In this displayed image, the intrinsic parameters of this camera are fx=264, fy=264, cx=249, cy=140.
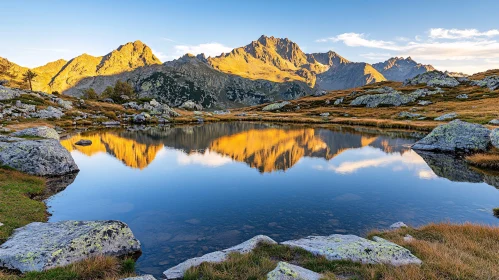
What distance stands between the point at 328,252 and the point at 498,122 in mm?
84156

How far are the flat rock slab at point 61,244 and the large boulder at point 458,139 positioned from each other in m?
57.4

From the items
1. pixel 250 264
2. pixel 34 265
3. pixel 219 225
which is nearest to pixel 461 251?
pixel 250 264

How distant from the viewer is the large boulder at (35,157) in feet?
102

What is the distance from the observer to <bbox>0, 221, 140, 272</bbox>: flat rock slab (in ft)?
40.3

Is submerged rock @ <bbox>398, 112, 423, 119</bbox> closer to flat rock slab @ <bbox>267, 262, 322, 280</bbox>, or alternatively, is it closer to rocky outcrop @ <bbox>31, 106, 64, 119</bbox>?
flat rock slab @ <bbox>267, 262, 322, 280</bbox>

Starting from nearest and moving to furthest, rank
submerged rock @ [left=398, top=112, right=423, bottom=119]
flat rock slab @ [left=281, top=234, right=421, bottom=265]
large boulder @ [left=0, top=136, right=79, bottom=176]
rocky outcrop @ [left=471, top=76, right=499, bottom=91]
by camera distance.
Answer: flat rock slab @ [left=281, top=234, right=421, bottom=265] → large boulder @ [left=0, top=136, right=79, bottom=176] → submerged rock @ [left=398, top=112, right=423, bottom=119] → rocky outcrop @ [left=471, top=76, right=499, bottom=91]

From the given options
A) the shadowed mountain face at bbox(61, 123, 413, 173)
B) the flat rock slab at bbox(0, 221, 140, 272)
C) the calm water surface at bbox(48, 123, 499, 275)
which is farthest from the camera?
the shadowed mountain face at bbox(61, 123, 413, 173)

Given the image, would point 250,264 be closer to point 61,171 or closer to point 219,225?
point 219,225

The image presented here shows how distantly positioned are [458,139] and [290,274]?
5598 cm

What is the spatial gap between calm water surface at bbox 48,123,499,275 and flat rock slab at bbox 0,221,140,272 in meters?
1.91

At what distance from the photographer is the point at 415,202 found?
27.1 metres

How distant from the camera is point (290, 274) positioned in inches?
405

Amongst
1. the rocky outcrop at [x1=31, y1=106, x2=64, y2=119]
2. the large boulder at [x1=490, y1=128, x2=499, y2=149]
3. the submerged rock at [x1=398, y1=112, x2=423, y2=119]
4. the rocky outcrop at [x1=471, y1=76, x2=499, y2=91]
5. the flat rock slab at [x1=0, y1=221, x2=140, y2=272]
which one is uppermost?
the rocky outcrop at [x1=471, y1=76, x2=499, y2=91]

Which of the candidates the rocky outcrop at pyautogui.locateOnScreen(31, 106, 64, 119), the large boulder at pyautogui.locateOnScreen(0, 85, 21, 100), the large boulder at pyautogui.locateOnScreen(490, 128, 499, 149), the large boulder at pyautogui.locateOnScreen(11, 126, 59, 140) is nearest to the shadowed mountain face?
the large boulder at pyautogui.locateOnScreen(11, 126, 59, 140)
